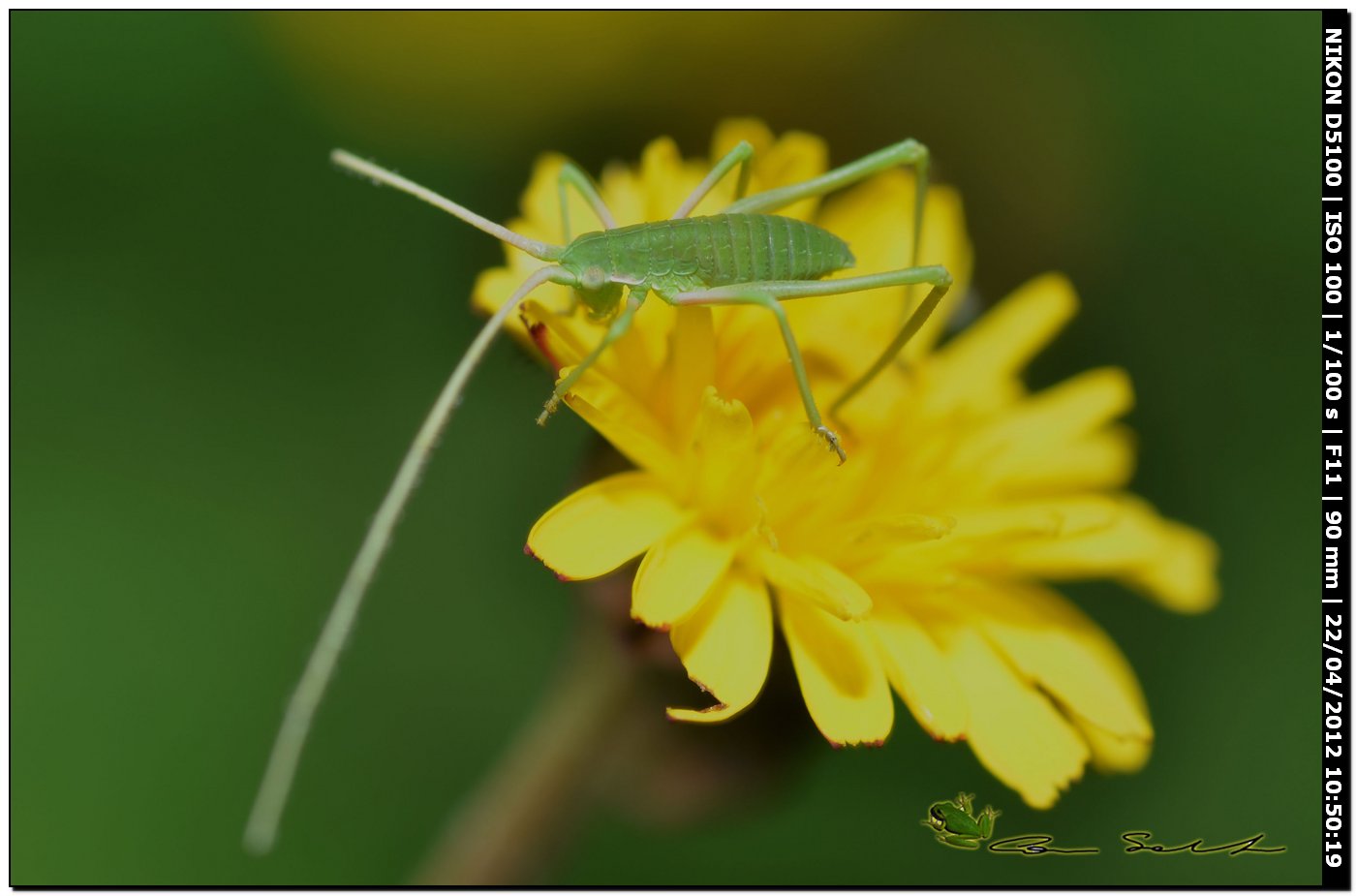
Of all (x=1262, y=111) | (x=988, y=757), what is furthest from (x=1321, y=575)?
(x=988, y=757)

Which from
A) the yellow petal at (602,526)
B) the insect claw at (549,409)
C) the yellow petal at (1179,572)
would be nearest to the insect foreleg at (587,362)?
the insect claw at (549,409)

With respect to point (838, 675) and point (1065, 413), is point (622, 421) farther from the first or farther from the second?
point (1065, 413)

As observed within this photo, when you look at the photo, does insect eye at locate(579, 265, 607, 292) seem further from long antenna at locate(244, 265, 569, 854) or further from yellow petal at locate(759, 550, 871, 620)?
yellow petal at locate(759, 550, 871, 620)

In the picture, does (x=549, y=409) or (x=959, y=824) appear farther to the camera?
(x=959, y=824)

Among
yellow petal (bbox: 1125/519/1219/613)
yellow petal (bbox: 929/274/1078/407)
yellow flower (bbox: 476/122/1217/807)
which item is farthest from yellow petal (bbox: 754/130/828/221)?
yellow petal (bbox: 1125/519/1219/613)

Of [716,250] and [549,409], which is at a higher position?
[716,250]

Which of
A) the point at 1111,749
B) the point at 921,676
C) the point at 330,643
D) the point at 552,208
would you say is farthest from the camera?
the point at 552,208

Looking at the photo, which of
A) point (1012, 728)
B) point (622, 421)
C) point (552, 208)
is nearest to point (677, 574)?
point (622, 421)
